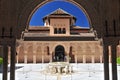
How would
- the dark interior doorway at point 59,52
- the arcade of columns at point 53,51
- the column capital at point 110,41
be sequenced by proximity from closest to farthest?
the column capital at point 110,41, the arcade of columns at point 53,51, the dark interior doorway at point 59,52

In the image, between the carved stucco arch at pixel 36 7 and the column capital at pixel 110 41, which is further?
the carved stucco arch at pixel 36 7

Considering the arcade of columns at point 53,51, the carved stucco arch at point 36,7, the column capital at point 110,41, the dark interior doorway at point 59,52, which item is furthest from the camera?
the dark interior doorway at point 59,52

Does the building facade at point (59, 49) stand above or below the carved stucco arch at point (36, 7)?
below

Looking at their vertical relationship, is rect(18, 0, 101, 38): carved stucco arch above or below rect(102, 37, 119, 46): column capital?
above

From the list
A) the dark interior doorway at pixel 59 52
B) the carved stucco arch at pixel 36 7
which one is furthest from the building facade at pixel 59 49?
the carved stucco arch at pixel 36 7

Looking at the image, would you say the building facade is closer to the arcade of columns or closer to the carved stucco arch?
the arcade of columns

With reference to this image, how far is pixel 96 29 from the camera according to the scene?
5953 millimetres

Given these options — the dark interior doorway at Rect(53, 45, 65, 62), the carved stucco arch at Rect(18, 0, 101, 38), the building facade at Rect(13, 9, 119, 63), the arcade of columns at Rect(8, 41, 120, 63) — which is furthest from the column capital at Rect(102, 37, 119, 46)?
the dark interior doorway at Rect(53, 45, 65, 62)

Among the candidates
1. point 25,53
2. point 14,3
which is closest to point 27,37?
point 25,53

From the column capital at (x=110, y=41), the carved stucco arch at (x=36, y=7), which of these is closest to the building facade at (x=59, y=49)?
the carved stucco arch at (x=36, y=7)

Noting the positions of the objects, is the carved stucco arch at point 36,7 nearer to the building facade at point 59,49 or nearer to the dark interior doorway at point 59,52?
the building facade at point 59,49

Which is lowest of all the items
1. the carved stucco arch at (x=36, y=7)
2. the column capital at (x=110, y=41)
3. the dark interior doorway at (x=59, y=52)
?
the dark interior doorway at (x=59, y=52)

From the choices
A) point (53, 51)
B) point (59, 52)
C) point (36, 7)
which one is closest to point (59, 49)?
point (59, 52)

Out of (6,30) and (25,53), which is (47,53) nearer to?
(25,53)
